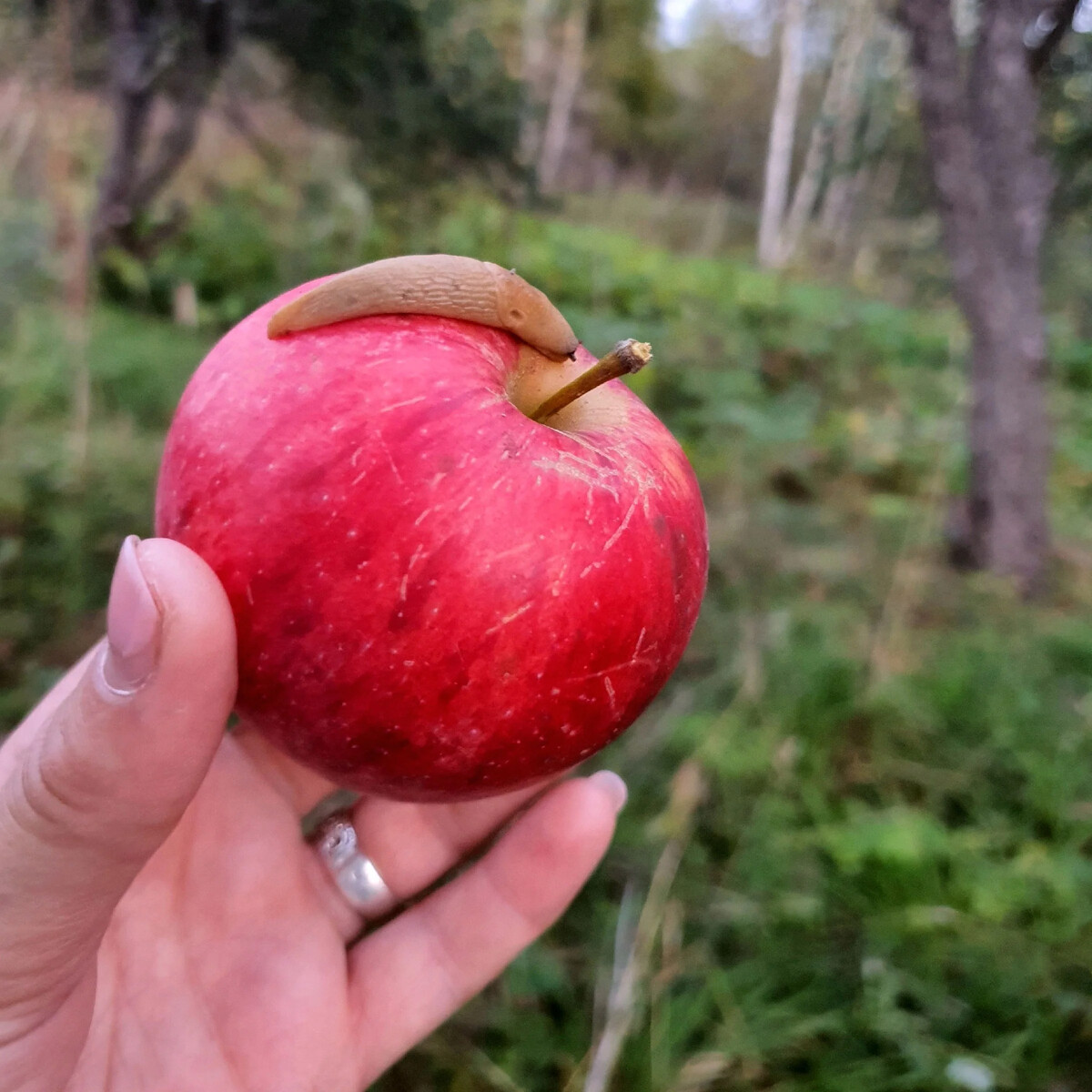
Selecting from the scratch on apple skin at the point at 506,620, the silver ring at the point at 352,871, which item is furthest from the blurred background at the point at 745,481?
the scratch on apple skin at the point at 506,620

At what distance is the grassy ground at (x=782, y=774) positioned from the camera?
5.64 ft

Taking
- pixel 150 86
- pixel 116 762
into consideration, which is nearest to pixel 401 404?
pixel 116 762

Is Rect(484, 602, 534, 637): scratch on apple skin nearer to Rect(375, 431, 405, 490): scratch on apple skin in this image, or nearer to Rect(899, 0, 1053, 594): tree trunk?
Rect(375, 431, 405, 490): scratch on apple skin

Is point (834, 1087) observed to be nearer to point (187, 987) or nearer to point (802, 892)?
point (802, 892)

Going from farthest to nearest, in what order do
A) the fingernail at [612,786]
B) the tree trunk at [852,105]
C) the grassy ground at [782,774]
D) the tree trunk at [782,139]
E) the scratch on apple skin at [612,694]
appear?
1. the tree trunk at [782,139]
2. the tree trunk at [852,105]
3. the grassy ground at [782,774]
4. the fingernail at [612,786]
5. the scratch on apple skin at [612,694]

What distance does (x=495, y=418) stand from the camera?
3.21 feet

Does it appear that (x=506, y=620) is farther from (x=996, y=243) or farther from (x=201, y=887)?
(x=996, y=243)

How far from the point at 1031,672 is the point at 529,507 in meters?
2.58

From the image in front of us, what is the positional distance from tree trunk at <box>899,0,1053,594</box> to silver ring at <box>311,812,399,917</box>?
3.30 meters

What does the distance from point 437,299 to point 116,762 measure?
A: 26.7 inches

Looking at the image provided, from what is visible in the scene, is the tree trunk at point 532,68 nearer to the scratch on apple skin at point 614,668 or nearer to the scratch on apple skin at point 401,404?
the scratch on apple skin at point 401,404

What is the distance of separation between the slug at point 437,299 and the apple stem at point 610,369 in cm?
11

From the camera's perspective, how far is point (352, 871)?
1643mm

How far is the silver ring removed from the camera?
1.63 metres
